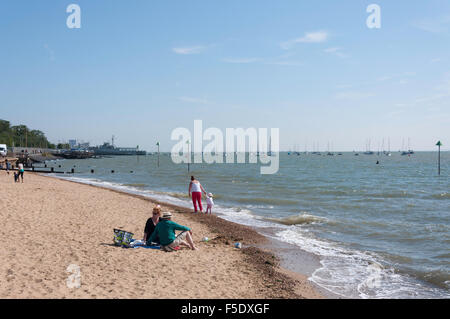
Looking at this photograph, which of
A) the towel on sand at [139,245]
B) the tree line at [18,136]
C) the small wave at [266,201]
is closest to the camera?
the towel on sand at [139,245]

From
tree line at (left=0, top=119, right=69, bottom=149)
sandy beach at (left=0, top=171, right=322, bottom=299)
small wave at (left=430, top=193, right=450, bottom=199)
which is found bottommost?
small wave at (left=430, top=193, right=450, bottom=199)

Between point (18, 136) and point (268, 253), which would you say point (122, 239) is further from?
point (18, 136)

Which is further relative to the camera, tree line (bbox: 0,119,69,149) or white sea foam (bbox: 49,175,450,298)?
tree line (bbox: 0,119,69,149)

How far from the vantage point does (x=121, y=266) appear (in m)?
7.83

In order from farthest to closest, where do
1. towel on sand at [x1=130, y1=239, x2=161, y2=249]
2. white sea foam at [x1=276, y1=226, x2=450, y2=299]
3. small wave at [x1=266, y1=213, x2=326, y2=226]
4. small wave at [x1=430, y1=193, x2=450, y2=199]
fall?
small wave at [x1=430, y1=193, x2=450, y2=199] → small wave at [x1=266, y1=213, x2=326, y2=226] → towel on sand at [x1=130, y1=239, x2=161, y2=249] → white sea foam at [x1=276, y1=226, x2=450, y2=299]

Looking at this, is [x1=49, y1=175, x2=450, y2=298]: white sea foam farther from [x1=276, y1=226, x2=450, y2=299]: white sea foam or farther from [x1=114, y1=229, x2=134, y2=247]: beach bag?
[x1=114, y1=229, x2=134, y2=247]: beach bag

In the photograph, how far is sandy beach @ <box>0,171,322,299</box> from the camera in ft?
21.3

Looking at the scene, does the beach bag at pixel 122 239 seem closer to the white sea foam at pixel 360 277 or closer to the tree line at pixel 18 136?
the white sea foam at pixel 360 277

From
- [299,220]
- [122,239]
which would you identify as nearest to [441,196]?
[299,220]

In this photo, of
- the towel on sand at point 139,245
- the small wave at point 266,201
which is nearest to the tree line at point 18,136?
the small wave at point 266,201

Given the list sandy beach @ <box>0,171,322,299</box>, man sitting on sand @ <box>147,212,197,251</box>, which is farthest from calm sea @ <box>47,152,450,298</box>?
man sitting on sand @ <box>147,212,197,251</box>

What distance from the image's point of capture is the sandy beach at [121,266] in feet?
21.3
